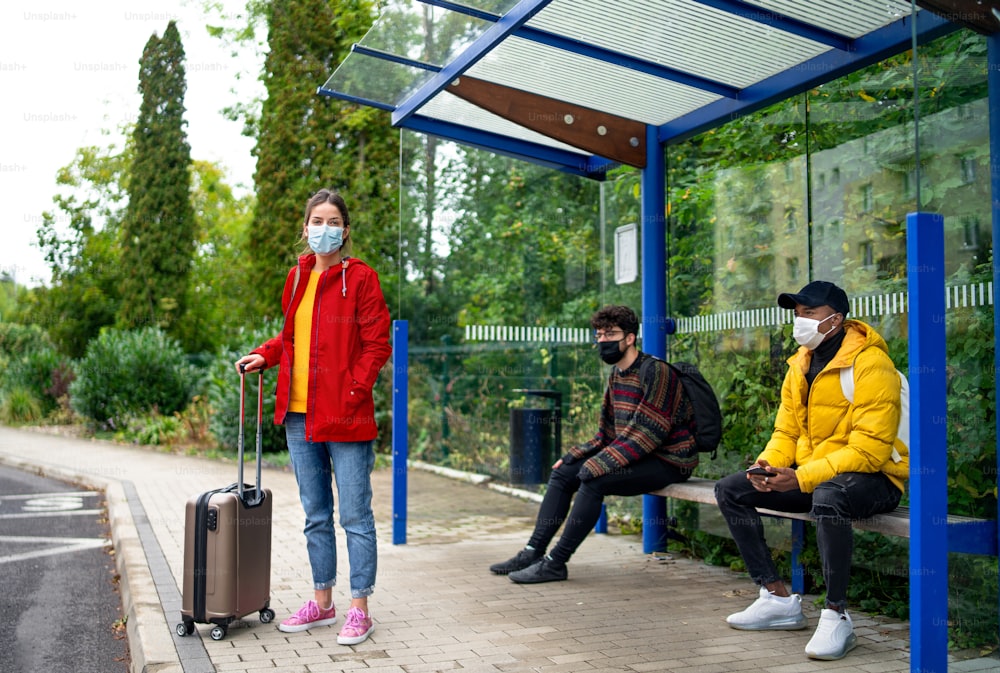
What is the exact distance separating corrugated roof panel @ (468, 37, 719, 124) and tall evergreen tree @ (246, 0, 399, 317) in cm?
979

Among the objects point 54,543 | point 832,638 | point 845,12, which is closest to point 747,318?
point 845,12

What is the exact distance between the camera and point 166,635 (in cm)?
445

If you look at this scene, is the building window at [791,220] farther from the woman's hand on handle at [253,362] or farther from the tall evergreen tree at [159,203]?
the tall evergreen tree at [159,203]

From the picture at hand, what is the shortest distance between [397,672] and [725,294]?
3271 millimetres

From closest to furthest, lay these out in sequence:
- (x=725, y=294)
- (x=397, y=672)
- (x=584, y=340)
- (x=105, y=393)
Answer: (x=397, y=672), (x=725, y=294), (x=584, y=340), (x=105, y=393)

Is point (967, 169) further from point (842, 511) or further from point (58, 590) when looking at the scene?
point (58, 590)

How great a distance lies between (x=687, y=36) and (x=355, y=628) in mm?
3524

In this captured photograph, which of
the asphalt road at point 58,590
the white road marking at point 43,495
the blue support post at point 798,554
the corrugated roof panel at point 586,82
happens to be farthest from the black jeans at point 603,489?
the white road marking at point 43,495

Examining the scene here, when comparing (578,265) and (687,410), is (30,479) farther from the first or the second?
(687,410)

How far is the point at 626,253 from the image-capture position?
23.8 feet

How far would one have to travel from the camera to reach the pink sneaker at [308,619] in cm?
457

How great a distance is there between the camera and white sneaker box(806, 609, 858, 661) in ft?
13.5

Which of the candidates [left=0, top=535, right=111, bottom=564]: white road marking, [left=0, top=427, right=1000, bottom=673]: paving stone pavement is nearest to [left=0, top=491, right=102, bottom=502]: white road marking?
[left=0, top=535, right=111, bottom=564]: white road marking

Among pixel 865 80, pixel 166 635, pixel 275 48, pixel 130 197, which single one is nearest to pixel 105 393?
pixel 275 48
